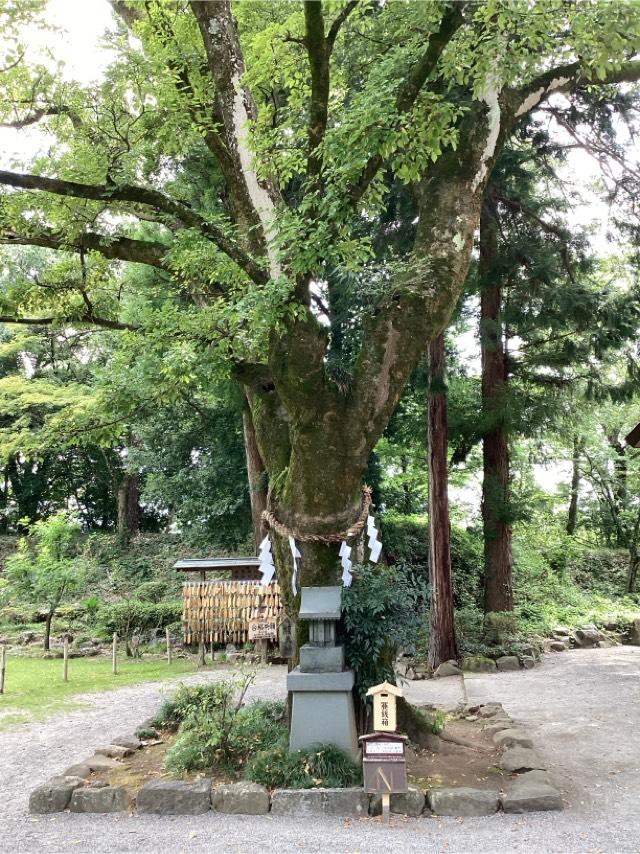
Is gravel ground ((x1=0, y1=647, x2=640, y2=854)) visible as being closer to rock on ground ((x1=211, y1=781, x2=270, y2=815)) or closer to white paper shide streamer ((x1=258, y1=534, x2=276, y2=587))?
Result: rock on ground ((x1=211, y1=781, x2=270, y2=815))

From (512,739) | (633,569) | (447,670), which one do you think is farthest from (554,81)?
(633,569)

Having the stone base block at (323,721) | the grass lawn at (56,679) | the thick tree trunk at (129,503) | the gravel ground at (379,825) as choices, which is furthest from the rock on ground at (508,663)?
the thick tree trunk at (129,503)

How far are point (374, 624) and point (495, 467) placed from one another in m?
6.59

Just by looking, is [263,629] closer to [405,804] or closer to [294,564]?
[294,564]

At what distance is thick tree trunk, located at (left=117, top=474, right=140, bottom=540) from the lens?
18.5 metres

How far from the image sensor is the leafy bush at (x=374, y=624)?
4.52m

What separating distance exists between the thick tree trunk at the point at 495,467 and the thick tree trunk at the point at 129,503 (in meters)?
11.4

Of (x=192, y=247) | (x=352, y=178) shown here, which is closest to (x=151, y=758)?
(x=192, y=247)

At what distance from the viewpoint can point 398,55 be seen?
4730mm

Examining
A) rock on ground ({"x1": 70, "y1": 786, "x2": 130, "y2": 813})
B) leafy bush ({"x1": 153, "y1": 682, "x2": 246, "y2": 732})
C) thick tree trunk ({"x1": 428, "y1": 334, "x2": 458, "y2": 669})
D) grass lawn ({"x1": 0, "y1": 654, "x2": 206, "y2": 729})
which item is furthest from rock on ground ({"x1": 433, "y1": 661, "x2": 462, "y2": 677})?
rock on ground ({"x1": 70, "y1": 786, "x2": 130, "y2": 813})

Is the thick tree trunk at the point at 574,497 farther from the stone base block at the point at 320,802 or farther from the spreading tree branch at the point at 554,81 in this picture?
the stone base block at the point at 320,802

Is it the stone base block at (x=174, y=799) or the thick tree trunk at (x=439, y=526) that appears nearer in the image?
the stone base block at (x=174, y=799)

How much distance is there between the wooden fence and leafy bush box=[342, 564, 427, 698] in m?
6.28

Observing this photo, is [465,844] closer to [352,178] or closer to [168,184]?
[352,178]
